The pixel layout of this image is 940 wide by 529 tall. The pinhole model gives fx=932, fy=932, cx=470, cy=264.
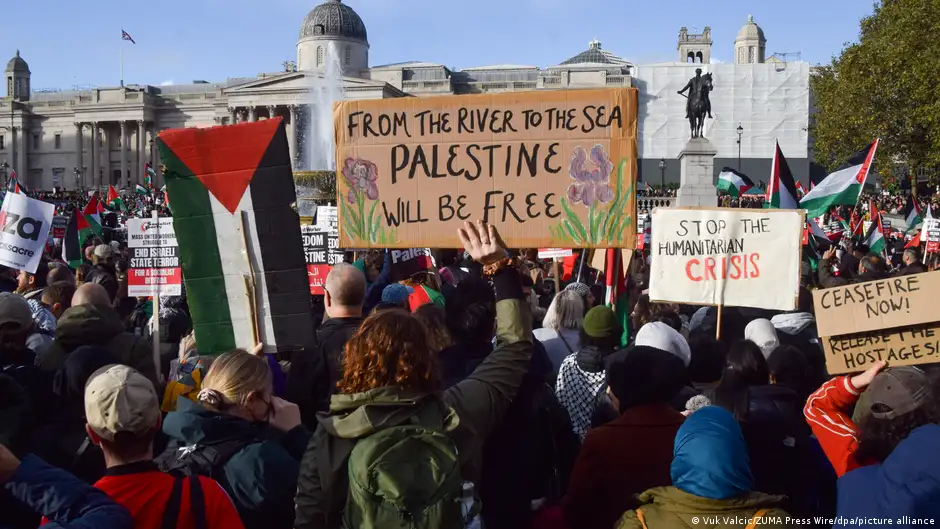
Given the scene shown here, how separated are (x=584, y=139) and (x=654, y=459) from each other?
4.72 feet

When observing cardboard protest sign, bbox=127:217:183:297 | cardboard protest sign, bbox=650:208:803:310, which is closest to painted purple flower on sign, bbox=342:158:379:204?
cardboard protest sign, bbox=650:208:803:310

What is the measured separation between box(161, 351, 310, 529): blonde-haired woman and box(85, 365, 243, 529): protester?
1.00ft

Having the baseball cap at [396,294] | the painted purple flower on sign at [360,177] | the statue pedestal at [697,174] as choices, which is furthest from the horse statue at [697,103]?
the painted purple flower on sign at [360,177]

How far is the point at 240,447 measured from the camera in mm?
2828

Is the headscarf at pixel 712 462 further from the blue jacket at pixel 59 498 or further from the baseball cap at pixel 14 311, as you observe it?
the baseball cap at pixel 14 311

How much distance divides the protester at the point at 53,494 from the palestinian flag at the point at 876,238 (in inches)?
511

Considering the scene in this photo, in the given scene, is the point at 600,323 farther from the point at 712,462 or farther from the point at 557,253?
the point at 557,253

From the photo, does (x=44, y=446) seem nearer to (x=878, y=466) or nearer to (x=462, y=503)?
(x=462, y=503)

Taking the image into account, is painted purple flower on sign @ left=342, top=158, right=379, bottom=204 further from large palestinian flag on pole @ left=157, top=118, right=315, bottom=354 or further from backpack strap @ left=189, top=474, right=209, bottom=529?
backpack strap @ left=189, top=474, right=209, bottom=529

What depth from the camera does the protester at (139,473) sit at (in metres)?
2.38

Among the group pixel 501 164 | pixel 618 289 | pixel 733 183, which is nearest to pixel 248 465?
pixel 501 164

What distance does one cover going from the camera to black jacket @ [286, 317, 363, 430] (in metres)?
3.89

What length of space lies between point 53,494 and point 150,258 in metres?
4.72

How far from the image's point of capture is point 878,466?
8.24 ft
